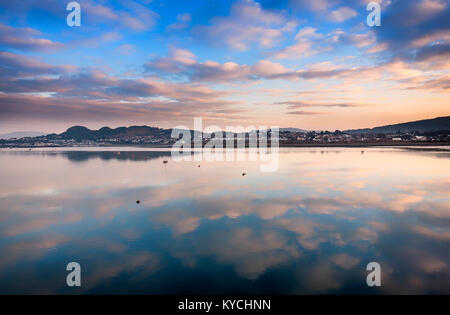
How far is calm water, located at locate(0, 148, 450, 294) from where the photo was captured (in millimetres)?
8906

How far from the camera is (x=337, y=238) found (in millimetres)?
12594

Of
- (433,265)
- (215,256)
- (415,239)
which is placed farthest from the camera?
(415,239)

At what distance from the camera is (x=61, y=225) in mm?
15547

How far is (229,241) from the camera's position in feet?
40.7

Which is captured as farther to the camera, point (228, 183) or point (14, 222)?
point (228, 183)

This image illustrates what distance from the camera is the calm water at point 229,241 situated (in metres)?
8.91
